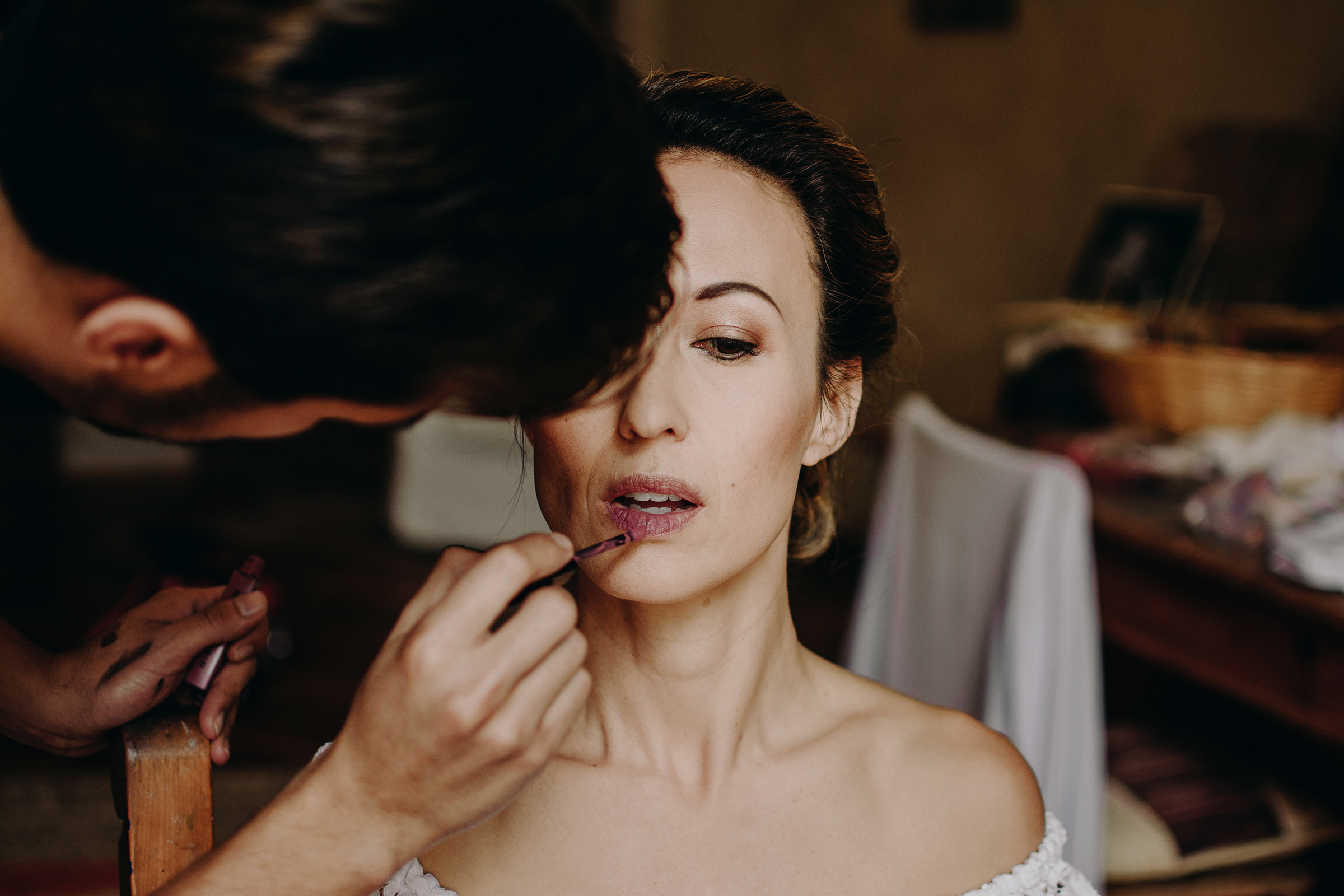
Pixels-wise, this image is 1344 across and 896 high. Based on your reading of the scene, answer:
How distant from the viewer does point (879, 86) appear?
4027 mm

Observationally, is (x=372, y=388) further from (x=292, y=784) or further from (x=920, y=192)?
(x=920, y=192)

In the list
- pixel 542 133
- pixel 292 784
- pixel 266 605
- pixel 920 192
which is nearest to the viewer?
pixel 542 133

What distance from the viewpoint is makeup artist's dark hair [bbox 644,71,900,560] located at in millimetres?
987

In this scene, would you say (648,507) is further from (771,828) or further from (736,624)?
(771,828)

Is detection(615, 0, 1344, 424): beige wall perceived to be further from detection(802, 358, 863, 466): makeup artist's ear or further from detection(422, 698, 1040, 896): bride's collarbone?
detection(422, 698, 1040, 896): bride's collarbone

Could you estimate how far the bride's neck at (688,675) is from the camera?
3.29 feet

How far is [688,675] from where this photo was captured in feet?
3.32

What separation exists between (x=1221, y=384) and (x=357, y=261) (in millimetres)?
2111

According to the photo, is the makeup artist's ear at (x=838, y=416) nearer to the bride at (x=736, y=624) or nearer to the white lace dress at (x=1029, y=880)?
the bride at (x=736, y=624)

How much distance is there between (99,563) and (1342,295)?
14.6 ft

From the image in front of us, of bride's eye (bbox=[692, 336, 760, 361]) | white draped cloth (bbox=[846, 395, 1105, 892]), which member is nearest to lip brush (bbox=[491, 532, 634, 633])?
bride's eye (bbox=[692, 336, 760, 361])

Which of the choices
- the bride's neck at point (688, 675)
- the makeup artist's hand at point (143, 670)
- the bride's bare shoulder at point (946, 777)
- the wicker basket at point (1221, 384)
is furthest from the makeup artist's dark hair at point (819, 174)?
the wicker basket at point (1221, 384)

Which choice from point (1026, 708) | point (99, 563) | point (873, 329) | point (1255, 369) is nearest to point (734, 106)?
point (873, 329)

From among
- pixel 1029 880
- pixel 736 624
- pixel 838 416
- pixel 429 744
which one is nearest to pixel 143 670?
pixel 429 744
